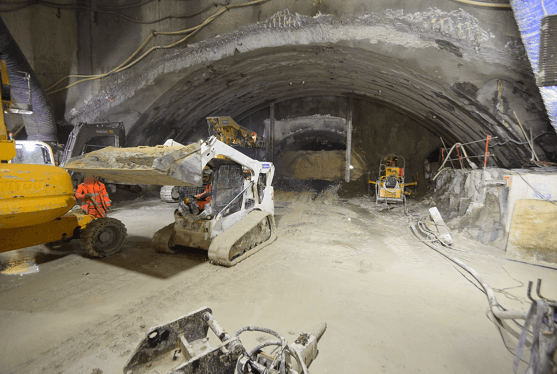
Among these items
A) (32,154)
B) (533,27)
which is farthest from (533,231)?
(32,154)

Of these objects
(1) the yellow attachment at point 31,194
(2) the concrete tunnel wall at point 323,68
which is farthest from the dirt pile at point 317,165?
(1) the yellow attachment at point 31,194

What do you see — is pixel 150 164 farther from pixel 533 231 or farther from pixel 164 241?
pixel 533 231

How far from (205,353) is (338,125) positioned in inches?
544

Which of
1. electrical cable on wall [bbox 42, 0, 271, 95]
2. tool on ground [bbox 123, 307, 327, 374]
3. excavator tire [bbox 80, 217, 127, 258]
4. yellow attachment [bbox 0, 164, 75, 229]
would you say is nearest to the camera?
tool on ground [bbox 123, 307, 327, 374]

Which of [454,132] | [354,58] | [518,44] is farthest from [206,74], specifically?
[454,132]

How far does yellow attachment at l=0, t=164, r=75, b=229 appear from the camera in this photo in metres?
3.24

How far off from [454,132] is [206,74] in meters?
9.03

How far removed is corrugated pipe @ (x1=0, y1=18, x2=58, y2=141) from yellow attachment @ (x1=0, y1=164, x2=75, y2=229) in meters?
6.85

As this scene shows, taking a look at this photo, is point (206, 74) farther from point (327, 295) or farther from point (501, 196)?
point (501, 196)

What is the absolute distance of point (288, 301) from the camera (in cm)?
338

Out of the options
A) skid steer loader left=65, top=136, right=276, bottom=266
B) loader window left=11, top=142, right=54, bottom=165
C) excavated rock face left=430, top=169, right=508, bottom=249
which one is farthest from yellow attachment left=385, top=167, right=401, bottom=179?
loader window left=11, top=142, right=54, bottom=165

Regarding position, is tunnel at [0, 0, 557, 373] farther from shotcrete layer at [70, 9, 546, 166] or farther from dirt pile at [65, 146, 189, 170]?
dirt pile at [65, 146, 189, 170]

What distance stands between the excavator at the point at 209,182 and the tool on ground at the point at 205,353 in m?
1.83

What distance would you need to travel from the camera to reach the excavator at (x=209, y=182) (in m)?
3.57
